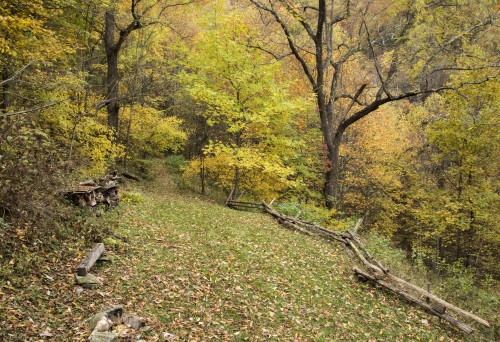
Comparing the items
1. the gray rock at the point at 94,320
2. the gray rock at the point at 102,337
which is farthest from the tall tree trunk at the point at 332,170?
the gray rock at the point at 102,337

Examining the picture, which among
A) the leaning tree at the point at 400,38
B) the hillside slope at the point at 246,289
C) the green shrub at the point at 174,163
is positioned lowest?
the hillside slope at the point at 246,289

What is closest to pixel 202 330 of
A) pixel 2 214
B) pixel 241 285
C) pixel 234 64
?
pixel 241 285

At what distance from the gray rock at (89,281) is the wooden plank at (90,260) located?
0.09m

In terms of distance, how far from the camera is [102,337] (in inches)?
167

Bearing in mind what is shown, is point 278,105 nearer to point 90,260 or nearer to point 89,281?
point 90,260

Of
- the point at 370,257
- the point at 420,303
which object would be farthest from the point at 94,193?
the point at 420,303

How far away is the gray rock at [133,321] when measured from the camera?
4965 mm

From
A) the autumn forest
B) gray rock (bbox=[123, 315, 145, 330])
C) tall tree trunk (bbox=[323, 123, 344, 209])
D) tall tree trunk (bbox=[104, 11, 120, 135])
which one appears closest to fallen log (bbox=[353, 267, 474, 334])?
the autumn forest

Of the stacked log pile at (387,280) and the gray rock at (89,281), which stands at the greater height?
the stacked log pile at (387,280)

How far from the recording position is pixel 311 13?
2091cm

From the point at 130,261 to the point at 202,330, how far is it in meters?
2.56

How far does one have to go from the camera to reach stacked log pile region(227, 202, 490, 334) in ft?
24.8

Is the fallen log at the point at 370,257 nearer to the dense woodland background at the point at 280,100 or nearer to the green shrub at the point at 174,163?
the dense woodland background at the point at 280,100

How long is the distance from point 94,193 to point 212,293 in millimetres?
4348
